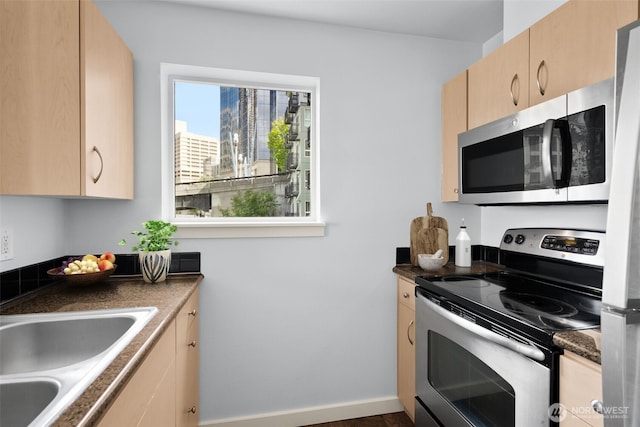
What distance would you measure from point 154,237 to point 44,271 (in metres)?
0.49

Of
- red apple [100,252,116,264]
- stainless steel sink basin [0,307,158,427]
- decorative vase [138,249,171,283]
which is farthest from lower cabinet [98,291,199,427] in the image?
red apple [100,252,116,264]

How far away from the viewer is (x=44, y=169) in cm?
128

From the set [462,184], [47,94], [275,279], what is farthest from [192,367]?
[462,184]

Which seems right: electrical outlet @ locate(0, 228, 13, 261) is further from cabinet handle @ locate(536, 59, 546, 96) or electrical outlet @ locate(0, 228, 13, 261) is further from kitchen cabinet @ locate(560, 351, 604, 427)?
cabinet handle @ locate(536, 59, 546, 96)

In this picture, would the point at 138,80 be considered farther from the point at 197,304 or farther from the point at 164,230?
the point at 197,304

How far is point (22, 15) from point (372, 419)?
103 inches

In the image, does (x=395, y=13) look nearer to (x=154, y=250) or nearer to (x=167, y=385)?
(x=154, y=250)

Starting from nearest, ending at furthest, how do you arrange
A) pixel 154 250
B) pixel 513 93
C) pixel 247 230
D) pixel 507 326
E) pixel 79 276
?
1. pixel 507 326
2. pixel 79 276
3. pixel 513 93
4. pixel 154 250
5. pixel 247 230

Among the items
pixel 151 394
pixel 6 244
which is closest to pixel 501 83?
pixel 151 394

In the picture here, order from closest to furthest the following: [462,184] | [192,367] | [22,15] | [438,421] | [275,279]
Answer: [22,15]
[438,421]
[192,367]
[462,184]
[275,279]

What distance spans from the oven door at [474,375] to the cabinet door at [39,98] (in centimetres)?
163

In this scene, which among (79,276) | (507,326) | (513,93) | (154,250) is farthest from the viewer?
(154,250)

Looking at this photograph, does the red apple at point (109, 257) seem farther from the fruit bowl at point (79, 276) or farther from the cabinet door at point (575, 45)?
the cabinet door at point (575, 45)

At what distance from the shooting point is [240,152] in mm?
2230
